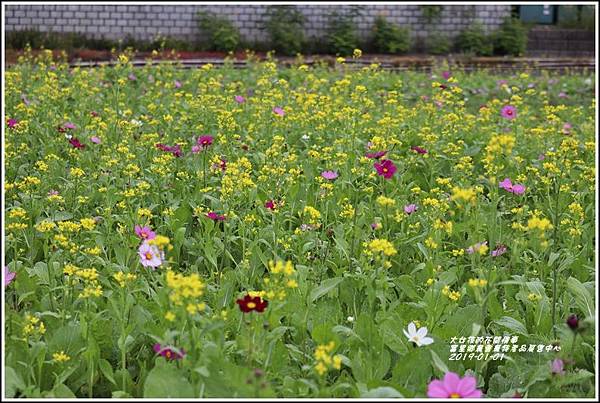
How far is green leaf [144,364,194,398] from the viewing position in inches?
69.1

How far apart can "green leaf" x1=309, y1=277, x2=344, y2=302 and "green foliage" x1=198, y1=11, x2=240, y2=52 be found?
11089mm

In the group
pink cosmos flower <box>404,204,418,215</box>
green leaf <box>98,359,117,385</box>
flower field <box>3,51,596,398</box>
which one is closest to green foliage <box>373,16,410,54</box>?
flower field <box>3,51,596,398</box>

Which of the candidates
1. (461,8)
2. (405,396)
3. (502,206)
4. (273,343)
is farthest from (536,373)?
(461,8)

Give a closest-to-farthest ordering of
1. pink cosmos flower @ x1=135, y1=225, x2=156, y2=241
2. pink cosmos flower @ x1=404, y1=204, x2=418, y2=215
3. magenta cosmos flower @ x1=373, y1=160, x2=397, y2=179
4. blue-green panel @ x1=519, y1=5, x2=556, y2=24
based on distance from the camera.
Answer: pink cosmos flower @ x1=135, y1=225, x2=156, y2=241
magenta cosmos flower @ x1=373, y1=160, x2=397, y2=179
pink cosmos flower @ x1=404, y1=204, x2=418, y2=215
blue-green panel @ x1=519, y1=5, x2=556, y2=24

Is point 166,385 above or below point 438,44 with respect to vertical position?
below

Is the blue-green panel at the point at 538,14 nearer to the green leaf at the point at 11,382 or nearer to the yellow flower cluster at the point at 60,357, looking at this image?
the yellow flower cluster at the point at 60,357

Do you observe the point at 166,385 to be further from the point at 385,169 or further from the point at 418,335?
the point at 385,169

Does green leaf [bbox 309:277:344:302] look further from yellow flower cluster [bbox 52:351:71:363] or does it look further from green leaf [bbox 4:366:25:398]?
green leaf [bbox 4:366:25:398]

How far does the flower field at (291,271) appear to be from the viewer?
Result: 190 cm

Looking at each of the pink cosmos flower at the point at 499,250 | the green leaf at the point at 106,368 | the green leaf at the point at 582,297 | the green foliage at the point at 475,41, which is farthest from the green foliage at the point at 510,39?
the green leaf at the point at 106,368

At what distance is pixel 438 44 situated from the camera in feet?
46.3

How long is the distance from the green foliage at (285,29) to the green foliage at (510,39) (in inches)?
135

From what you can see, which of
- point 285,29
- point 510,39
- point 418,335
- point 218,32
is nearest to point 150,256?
point 418,335

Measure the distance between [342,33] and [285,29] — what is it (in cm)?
96
